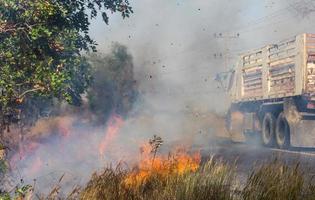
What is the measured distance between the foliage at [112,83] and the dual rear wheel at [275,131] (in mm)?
6872

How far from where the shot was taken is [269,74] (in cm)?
1585

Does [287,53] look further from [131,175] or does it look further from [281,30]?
[281,30]

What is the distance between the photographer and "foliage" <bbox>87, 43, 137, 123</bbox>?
67.5 ft

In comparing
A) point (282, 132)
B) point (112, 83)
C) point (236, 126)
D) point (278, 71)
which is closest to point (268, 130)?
point (282, 132)

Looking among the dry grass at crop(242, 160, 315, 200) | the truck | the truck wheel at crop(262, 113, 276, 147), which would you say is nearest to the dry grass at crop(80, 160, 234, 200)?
the dry grass at crop(242, 160, 315, 200)

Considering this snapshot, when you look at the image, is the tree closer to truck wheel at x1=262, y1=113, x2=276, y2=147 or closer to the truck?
the truck

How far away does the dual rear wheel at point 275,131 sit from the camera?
15.1 meters

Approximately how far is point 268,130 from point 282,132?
1.41m

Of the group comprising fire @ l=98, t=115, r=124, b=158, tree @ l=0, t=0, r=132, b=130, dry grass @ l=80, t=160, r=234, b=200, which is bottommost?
dry grass @ l=80, t=160, r=234, b=200

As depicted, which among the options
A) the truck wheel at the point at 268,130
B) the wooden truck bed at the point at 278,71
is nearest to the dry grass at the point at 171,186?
the wooden truck bed at the point at 278,71

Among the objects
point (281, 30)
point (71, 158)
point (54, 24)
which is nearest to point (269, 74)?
point (71, 158)

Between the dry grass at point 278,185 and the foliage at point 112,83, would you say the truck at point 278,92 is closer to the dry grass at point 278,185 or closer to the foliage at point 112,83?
the foliage at point 112,83

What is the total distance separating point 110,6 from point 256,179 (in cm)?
558

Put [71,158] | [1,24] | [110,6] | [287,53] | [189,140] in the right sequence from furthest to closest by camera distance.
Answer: [189,140] < [287,53] < [71,158] < [110,6] < [1,24]
